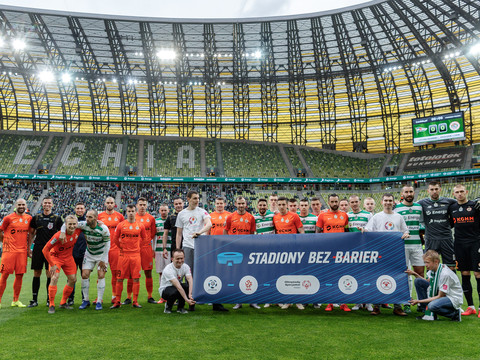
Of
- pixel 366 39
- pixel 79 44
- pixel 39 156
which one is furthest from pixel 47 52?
pixel 366 39

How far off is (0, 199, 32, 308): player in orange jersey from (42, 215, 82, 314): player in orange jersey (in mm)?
1117

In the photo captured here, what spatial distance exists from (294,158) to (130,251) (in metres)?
43.4

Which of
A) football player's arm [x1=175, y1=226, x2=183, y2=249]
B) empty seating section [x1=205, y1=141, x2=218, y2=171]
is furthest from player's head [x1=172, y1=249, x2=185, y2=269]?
empty seating section [x1=205, y1=141, x2=218, y2=171]

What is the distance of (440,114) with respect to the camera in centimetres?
4391

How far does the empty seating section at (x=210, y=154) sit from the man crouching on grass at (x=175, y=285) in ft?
133

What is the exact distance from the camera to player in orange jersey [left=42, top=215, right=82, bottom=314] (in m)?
7.66

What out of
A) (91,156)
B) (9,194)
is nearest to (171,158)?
(91,156)

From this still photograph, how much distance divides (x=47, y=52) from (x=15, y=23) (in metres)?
3.54

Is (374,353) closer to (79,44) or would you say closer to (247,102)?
(79,44)

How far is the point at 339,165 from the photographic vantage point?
163 feet

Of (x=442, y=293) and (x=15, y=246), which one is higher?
(x=15, y=246)

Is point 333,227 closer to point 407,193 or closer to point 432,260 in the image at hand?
point 407,193

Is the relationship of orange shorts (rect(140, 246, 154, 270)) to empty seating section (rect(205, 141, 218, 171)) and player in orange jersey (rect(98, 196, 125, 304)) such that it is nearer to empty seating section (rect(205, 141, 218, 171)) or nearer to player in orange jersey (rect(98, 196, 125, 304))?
player in orange jersey (rect(98, 196, 125, 304))

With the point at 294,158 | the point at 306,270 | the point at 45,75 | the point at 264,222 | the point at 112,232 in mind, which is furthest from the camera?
the point at 294,158
